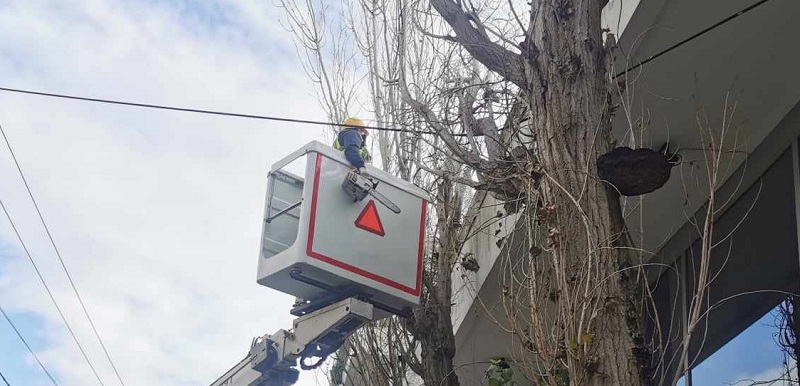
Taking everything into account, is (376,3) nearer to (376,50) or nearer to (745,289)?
(376,50)

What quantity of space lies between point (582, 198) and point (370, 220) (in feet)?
6.66

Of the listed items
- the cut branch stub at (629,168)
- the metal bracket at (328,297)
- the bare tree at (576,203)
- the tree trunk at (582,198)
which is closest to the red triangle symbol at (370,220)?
the metal bracket at (328,297)

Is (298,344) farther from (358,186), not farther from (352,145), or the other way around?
(352,145)

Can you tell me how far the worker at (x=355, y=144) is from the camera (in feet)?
19.9

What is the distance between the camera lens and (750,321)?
627cm

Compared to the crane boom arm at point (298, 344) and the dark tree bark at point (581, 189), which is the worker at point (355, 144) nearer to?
the crane boom arm at point (298, 344)

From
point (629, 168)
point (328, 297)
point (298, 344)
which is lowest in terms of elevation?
point (629, 168)

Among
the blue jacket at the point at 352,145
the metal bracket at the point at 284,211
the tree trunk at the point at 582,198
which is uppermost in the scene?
the blue jacket at the point at 352,145

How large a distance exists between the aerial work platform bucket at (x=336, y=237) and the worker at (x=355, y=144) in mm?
74

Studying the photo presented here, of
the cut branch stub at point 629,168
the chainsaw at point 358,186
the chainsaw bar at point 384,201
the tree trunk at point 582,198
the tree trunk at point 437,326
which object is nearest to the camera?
the tree trunk at point 582,198

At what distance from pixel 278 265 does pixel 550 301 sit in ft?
7.14

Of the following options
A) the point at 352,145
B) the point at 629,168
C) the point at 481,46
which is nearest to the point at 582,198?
the point at 629,168

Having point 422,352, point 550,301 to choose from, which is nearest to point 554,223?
point 550,301

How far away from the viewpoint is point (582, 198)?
421 cm
